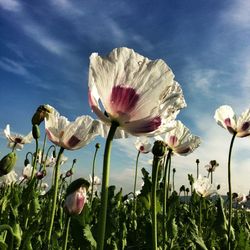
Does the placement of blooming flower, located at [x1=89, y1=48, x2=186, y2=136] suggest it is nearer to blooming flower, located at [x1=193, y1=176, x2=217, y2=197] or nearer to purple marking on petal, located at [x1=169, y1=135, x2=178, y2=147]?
purple marking on petal, located at [x1=169, y1=135, x2=178, y2=147]

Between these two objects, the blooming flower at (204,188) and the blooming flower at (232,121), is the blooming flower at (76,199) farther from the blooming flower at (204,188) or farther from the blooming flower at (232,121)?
the blooming flower at (204,188)

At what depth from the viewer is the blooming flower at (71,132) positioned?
222cm

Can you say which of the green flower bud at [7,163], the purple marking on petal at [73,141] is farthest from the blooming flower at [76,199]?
the green flower bud at [7,163]

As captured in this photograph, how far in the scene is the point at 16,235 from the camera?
7.02 feet

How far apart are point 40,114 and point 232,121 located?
190cm

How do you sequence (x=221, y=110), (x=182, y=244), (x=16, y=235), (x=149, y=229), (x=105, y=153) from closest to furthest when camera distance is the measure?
(x=105, y=153), (x=16, y=235), (x=149, y=229), (x=221, y=110), (x=182, y=244)

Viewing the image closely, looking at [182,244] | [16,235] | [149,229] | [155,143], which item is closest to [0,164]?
[16,235]

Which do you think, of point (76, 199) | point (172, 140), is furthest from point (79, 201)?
point (172, 140)

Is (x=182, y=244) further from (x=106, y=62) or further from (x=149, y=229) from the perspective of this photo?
(x=106, y=62)

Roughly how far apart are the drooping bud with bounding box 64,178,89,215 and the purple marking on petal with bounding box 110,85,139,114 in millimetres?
510

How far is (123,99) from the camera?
4.52 ft

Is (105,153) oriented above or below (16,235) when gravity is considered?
above

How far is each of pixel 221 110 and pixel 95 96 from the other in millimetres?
2741

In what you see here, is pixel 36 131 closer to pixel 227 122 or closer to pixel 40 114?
pixel 40 114
